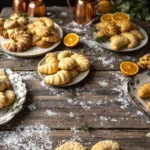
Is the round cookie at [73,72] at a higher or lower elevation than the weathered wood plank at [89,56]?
higher

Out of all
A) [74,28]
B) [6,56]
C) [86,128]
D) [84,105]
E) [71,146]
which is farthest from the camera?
[74,28]

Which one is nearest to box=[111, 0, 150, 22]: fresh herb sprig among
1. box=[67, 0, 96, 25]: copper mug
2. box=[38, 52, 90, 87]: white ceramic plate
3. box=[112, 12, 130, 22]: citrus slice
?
box=[112, 12, 130, 22]: citrus slice

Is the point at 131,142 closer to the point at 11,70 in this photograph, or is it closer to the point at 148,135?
the point at 148,135

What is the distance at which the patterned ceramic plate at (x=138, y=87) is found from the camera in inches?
51.4

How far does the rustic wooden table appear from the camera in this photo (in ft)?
3.82

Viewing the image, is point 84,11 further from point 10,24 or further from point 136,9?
point 10,24

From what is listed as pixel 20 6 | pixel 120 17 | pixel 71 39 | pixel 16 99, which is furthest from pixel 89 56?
pixel 20 6

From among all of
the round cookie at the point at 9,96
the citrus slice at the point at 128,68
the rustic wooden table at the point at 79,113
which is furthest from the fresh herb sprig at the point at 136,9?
the round cookie at the point at 9,96

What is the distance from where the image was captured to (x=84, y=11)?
1.87m

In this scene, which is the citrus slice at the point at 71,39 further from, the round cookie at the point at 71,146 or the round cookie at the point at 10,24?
the round cookie at the point at 71,146

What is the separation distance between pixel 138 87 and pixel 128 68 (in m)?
0.14

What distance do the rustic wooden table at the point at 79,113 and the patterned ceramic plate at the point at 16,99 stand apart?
1.3 inches

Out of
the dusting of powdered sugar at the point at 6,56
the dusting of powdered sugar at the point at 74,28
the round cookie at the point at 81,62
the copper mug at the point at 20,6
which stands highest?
the copper mug at the point at 20,6

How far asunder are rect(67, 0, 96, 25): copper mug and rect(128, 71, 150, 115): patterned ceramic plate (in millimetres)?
611
